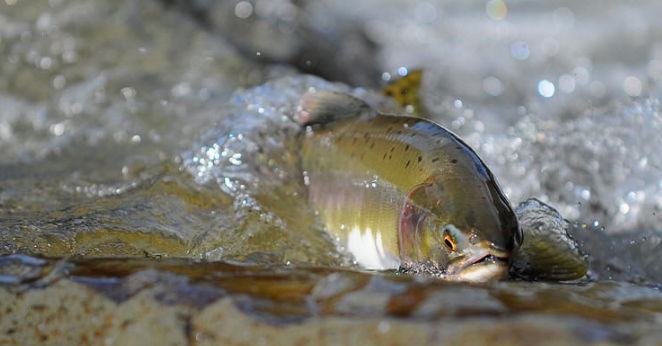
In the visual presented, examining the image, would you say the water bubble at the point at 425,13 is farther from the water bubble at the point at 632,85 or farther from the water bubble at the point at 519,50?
the water bubble at the point at 632,85

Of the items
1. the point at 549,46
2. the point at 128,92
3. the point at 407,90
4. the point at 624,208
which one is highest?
the point at 549,46

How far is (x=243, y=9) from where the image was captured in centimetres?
695

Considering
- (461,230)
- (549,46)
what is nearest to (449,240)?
(461,230)

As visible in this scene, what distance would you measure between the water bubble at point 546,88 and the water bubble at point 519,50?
721mm

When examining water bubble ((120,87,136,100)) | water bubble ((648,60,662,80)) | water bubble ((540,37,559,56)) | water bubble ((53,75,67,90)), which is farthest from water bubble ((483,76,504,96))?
water bubble ((53,75,67,90))

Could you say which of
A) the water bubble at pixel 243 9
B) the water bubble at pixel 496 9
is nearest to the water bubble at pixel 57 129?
the water bubble at pixel 243 9

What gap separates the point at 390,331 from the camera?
1.29 meters

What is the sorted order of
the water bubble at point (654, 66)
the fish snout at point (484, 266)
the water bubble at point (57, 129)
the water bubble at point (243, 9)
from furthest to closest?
the water bubble at point (654, 66)
the water bubble at point (243, 9)
the water bubble at point (57, 129)
the fish snout at point (484, 266)

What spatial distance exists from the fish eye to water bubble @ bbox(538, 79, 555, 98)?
5.53 metres

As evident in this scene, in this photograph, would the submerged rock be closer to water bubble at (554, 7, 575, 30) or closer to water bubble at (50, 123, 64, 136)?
water bubble at (50, 123, 64, 136)

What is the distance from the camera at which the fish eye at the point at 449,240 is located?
6.09 feet

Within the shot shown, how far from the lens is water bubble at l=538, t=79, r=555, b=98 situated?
6.92 metres

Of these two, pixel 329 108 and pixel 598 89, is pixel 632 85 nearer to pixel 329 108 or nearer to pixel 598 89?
pixel 598 89

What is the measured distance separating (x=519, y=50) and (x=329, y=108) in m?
5.84
